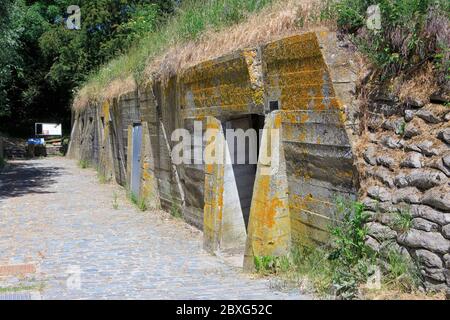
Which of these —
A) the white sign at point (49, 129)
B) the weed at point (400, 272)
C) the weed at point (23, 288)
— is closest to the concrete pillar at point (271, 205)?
the weed at point (400, 272)

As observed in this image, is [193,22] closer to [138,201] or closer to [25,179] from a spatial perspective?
[138,201]

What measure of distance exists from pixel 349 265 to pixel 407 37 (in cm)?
220

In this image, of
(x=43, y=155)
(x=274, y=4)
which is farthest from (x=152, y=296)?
(x=43, y=155)

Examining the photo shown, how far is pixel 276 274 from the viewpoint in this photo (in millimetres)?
6273

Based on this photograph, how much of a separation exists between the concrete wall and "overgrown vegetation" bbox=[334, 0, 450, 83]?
317 mm

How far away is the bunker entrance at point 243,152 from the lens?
26.1 feet

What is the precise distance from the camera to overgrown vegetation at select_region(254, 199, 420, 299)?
4750mm

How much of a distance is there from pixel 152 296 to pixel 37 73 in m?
30.6

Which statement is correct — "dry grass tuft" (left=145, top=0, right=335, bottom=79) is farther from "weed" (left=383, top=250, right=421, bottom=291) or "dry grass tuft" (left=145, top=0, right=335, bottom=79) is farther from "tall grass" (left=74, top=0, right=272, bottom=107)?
"weed" (left=383, top=250, right=421, bottom=291)

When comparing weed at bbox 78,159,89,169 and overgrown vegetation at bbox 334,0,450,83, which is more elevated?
overgrown vegetation at bbox 334,0,450,83

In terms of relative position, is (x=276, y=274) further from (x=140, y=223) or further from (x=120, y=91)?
(x=120, y=91)

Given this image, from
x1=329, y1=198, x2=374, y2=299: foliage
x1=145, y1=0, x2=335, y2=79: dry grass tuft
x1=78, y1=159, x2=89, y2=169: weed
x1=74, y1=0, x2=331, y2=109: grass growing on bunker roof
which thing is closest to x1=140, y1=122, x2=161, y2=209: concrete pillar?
x1=74, y1=0, x2=331, y2=109: grass growing on bunker roof

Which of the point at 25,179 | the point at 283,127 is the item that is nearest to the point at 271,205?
the point at 283,127

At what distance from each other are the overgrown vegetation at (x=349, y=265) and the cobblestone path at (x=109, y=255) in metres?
0.33
